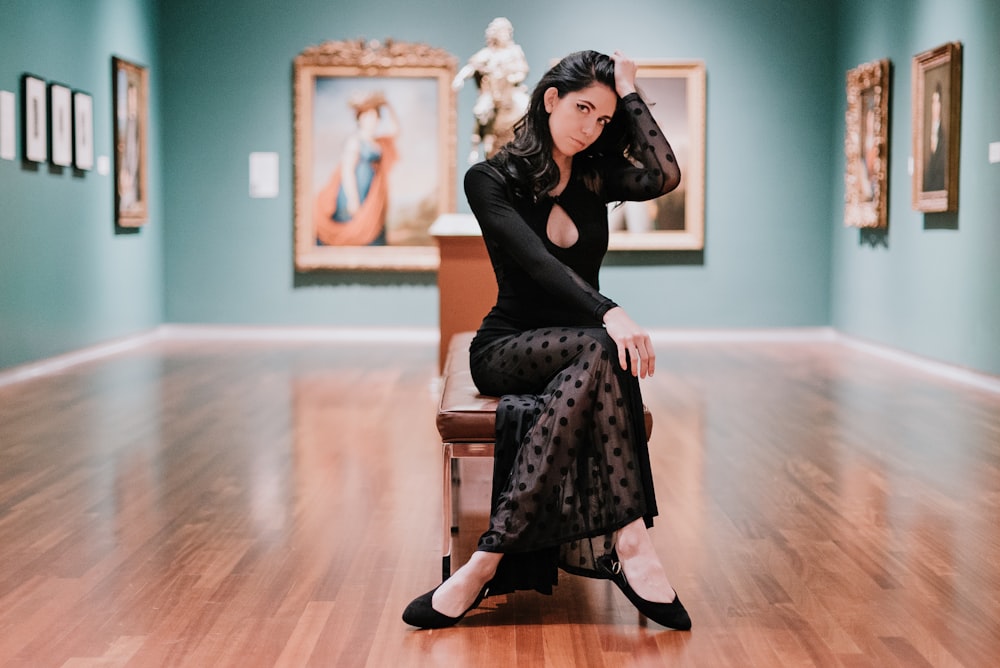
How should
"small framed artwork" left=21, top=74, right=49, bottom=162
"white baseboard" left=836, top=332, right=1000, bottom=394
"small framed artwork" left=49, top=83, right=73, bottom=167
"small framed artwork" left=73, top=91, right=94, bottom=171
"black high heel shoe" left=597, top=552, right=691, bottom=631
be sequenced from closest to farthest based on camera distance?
"black high heel shoe" left=597, top=552, right=691, bottom=631 < "white baseboard" left=836, top=332, right=1000, bottom=394 < "small framed artwork" left=21, top=74, right=49, bottom=162 < "small framed artwork" left=49, top=83, right=73, bottom=167 < "small framed artwork" left=73, top=91, right=94, bottom=171

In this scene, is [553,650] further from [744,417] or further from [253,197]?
[253,197]

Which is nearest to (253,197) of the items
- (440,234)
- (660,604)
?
(440,234)

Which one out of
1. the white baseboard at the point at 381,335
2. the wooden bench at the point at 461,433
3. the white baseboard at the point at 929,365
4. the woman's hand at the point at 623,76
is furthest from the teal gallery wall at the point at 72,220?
the white baseboard at the point at 929,365

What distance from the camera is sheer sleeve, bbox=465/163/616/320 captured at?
3.94 meters

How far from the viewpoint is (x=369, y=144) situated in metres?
13.8

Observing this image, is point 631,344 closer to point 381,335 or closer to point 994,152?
point 994,152

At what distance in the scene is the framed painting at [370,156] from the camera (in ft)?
45.1

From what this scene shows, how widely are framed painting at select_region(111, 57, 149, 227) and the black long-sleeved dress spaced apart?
29.4 feet

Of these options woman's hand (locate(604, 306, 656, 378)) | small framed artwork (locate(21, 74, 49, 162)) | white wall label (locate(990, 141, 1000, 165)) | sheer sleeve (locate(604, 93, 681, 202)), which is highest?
small framed artwork (locate(21, 74, 49, 162))

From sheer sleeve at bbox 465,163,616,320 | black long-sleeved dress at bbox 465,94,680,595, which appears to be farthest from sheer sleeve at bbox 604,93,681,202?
sheer sleeve at bbox 465,163,616,320

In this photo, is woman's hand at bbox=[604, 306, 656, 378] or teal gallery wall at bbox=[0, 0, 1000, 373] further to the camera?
teal gallery wall at bbox=[0, 0, 1000, 373]

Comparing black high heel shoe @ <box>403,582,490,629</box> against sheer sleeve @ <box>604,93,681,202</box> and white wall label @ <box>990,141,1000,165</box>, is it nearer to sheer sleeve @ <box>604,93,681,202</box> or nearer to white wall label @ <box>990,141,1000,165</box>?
sheer sleeve @ <box>604,93,681,202</box>

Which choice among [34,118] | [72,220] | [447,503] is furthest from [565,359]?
[72,220]

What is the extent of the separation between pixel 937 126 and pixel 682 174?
11.0 ft
